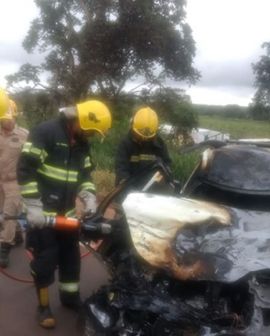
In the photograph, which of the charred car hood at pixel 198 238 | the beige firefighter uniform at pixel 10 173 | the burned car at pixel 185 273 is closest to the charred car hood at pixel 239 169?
the burned car at pixel 185 273

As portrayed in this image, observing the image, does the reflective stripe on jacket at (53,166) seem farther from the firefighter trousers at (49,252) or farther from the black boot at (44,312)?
the black boot at (44,312)

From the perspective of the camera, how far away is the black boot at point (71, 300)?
499 centimetres

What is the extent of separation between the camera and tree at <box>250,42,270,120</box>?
53094 millimetres

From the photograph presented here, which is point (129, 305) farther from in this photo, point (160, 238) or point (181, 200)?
point (181, 200)

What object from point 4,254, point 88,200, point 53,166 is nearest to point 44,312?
point 88,200

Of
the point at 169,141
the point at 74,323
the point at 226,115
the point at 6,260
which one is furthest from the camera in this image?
the point at 226,115

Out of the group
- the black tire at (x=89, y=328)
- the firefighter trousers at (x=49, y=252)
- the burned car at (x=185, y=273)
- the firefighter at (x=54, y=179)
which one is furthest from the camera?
the firefighter trousers at (x=49, y=252)

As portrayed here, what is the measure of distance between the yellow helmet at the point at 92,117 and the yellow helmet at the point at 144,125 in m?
1.55

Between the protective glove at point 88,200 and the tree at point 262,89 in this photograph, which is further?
the tree at point 262,89

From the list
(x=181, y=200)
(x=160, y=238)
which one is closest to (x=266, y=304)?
(x=160, y=238)

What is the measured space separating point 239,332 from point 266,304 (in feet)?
0.73

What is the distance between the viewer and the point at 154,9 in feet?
77.8

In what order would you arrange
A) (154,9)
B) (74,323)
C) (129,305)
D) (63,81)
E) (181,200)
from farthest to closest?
(154,9), (63,81), (74,323), (181,200), (129,305)

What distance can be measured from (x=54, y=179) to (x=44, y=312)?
1.13 m
